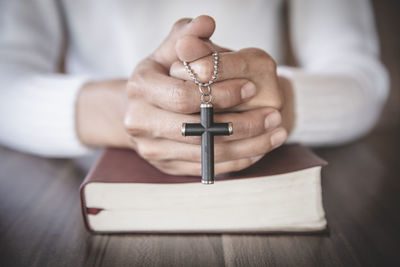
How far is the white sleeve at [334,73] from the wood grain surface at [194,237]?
136 millimetres

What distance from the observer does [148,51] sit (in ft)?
3.69

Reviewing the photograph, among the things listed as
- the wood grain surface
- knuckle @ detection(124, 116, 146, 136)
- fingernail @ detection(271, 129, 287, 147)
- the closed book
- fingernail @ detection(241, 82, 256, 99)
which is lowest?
the wood grain surface

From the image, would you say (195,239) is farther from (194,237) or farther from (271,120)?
(271,120)

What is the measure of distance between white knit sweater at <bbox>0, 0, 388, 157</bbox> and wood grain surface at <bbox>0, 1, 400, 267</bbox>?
0.14m

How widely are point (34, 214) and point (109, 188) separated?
0.17 meters

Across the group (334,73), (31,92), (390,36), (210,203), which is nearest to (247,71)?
(210,203)

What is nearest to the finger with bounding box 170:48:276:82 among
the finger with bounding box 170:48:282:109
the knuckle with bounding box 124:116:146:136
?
the finger with bounding box 170:48:282:109

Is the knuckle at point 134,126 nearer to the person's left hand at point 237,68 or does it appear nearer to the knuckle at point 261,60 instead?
the person's left hand at point 237,68

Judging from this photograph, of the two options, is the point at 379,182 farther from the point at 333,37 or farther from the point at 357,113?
the point at 333,37

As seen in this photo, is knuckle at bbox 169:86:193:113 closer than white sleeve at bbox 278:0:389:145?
Yes

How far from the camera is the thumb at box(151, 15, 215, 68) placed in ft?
1.55

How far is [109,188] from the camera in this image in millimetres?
494

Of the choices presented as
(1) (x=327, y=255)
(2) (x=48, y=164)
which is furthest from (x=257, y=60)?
(2) (x=48, y=164)

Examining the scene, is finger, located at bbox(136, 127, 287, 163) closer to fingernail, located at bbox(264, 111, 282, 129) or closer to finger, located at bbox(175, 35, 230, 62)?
fingernail, located at bbox(264, 111, 282, 129)
